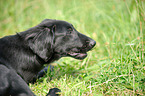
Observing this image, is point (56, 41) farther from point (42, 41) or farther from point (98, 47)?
point (98, 47)

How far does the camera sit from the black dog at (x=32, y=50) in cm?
230

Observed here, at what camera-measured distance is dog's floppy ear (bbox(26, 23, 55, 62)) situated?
2582mm

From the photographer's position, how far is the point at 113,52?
12.1 ft

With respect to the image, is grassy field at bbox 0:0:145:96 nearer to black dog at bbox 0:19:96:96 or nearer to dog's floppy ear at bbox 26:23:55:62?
black dog at bbox 0:19:96:96

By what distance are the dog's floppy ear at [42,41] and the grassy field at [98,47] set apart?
0.53m

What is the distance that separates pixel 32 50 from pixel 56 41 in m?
0.43

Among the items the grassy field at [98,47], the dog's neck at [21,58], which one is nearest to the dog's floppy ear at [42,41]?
the dog's neck at [21,58]

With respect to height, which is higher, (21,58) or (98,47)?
(21,58)

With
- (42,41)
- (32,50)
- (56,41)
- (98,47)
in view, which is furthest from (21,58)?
(98,47)

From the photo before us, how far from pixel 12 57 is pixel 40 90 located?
2.34 ft

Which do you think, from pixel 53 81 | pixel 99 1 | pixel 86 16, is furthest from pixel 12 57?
pixel 99 1

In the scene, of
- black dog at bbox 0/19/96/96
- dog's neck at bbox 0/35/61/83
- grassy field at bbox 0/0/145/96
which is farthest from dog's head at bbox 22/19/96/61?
grassy field at bbox 0/0/145/96

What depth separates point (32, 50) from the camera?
8.72ft

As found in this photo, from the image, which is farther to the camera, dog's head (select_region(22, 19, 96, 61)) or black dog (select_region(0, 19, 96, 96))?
dog's head (select_region(22, 19, 96, 61))
